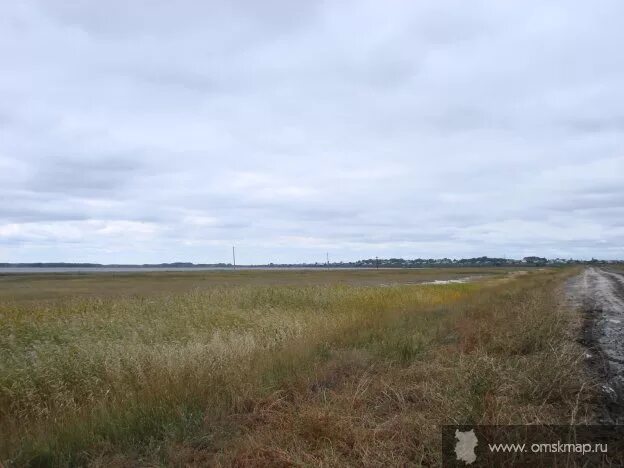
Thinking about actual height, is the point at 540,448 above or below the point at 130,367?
above

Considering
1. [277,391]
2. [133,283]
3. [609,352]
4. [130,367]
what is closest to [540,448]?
[277,391]

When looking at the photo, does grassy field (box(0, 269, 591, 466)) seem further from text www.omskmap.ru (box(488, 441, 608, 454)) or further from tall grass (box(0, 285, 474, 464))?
text www.omskmap.ru (box(488, 441, 608, 454))

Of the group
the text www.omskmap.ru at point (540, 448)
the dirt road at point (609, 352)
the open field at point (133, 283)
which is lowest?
the dirt road at point (609, 352)

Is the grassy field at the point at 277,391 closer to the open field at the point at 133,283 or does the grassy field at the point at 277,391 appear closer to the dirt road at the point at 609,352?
the dirt road at the point at 609,352

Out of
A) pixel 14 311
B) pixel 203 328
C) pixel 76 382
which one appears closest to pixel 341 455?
pixel 76 382

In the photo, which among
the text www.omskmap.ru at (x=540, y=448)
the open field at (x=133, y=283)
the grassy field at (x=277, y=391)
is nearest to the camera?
the text www.omskmap.ru at (x=540, y=448)

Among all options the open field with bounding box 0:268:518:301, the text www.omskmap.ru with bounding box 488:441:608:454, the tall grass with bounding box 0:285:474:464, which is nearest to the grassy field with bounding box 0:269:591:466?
the tall grass with bounding box 0:285:474:464

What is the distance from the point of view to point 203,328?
14047mm

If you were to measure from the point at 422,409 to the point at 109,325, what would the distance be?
1077cm

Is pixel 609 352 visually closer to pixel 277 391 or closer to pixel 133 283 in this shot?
pixel 277 391

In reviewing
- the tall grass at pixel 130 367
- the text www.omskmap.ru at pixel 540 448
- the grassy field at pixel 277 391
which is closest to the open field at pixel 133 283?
the tall grass at pixel 130 367

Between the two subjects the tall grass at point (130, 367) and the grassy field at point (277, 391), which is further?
the tall grass at point (130, 367)

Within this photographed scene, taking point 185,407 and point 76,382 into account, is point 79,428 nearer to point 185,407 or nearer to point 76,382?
point 185,407

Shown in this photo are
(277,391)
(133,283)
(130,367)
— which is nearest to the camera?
(277,391)
